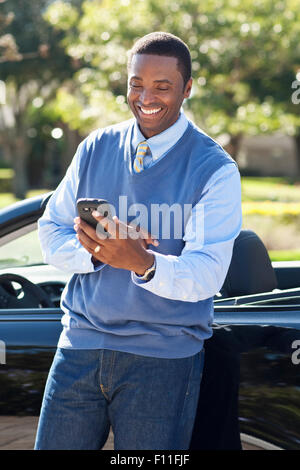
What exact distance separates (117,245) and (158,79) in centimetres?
53

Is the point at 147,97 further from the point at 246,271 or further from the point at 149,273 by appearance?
the point at 246,271

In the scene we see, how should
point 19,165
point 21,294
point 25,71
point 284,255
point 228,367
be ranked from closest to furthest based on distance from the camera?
point 228,367 < point 21,294 < point 284,255 < point 25,71 < point 19,165

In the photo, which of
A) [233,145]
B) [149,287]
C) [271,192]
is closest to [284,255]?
[149,287]

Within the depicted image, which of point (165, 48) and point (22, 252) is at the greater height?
point (165, 48)

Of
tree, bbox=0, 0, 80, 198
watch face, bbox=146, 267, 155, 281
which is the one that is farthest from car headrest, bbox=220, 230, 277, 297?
tree, bbox=0, 0, 80, 198

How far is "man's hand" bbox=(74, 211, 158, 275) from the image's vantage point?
187 cm

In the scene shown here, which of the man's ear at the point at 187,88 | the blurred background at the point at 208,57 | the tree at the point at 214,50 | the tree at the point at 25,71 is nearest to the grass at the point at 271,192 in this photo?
the blurred background at the point at 208,57

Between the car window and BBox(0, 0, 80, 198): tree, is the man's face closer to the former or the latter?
the car window

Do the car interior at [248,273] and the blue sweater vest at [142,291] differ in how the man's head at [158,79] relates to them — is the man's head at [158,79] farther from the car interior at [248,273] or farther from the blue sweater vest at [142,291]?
the car interior at [248,273]

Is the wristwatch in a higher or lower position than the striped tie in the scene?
lower

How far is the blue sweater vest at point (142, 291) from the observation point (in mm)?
2023

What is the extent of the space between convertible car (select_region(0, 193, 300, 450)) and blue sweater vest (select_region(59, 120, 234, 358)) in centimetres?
29

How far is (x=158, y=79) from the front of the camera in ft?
6.91

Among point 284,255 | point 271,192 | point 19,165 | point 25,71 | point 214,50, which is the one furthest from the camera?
point 271,192
